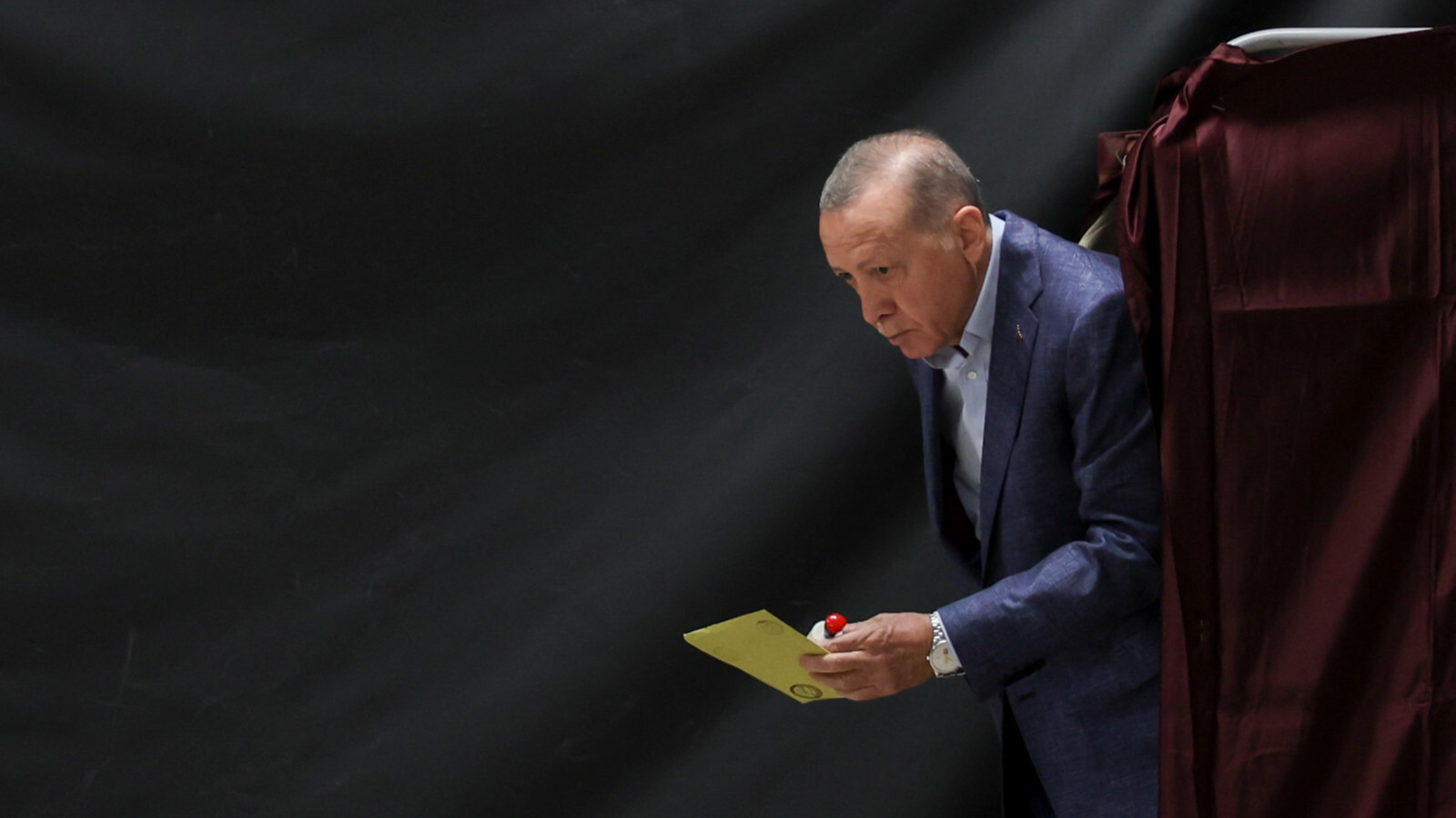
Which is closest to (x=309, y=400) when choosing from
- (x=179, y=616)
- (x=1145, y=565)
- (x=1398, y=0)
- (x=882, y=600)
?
(x=179, y=616)

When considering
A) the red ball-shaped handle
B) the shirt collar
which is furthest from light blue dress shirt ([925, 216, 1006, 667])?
the red ball-shaped handle

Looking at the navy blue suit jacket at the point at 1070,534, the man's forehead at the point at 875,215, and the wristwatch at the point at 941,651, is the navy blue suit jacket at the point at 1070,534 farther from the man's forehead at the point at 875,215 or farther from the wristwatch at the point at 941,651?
the man's forehead at the point at 875,215

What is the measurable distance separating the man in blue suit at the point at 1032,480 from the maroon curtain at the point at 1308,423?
7 centimetres

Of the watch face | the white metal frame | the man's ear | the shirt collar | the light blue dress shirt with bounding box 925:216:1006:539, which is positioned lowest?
the watch face

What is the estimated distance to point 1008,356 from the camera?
5.44 ft

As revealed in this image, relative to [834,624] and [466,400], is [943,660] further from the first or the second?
[466,400]

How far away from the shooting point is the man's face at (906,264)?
1.66 m

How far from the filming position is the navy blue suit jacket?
1.58 metres

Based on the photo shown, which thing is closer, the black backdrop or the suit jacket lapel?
the suit jacket lapel

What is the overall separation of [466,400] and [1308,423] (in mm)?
1373

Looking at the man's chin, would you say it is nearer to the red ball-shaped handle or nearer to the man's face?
the man's face

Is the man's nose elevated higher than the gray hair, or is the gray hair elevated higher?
the gray hair

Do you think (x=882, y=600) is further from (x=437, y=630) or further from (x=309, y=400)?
(x=309, y=400)

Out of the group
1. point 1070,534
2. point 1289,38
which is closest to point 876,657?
point 1070,534
